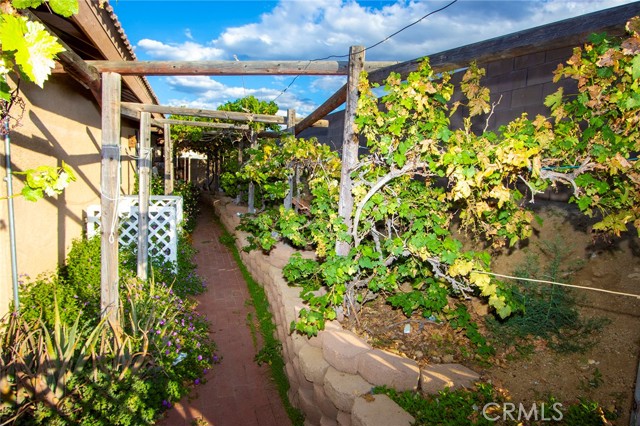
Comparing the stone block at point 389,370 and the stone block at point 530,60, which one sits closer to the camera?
the stone block at point 389,370

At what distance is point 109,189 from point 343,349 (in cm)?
268

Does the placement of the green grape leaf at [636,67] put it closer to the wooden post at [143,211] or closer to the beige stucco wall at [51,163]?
the beige stucco wall at [51,163]

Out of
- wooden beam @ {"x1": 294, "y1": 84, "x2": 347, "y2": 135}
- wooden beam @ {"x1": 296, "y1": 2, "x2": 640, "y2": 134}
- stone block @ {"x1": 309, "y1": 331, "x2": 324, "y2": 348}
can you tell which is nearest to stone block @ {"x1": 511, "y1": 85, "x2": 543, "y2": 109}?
wooden beam @ {"x1": 296, "y1": 2, "x2": 640, "y2": 134}

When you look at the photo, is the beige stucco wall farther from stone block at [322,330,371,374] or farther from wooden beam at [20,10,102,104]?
stone block at [322,330,371,374]

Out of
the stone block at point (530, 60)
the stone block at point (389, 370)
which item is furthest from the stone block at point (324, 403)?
the stone block at point (530, 60)

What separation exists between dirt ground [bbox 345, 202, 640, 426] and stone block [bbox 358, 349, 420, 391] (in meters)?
0.33

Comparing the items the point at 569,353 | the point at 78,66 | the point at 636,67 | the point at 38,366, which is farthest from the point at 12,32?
the point at 569,353

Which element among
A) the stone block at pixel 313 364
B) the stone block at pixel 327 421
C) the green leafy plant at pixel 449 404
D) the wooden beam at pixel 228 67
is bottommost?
the stone block at pixel 327 421

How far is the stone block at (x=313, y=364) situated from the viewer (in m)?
3.19

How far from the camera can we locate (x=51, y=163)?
16.2 feet

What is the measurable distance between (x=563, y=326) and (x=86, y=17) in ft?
18.0

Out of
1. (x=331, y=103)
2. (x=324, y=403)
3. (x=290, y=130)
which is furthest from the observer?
(x=290, y=130)

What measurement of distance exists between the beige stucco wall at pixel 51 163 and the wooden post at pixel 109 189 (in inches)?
39.3

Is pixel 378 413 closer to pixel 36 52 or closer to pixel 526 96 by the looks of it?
pixel 36 52
